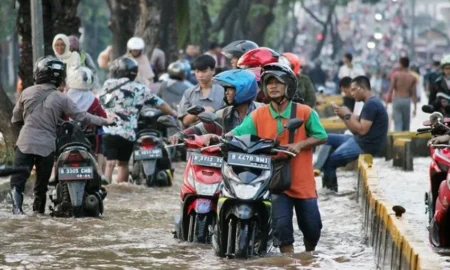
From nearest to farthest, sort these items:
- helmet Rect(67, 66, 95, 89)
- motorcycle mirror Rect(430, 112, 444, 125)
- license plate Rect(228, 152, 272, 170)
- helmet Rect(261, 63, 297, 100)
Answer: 1. license plate Rect(228, 152, 272, 170)
2. helmet Rect(261, 63, 297, 100)
3. motorcycle mirror Rect(430, 112, 444, 125)
4. helmet Rect(67, 66, 95, 89)

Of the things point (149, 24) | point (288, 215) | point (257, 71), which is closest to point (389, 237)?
point (288, 215)

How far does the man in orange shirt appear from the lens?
410 inches

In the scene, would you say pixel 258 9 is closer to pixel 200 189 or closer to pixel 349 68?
pixel 349 68

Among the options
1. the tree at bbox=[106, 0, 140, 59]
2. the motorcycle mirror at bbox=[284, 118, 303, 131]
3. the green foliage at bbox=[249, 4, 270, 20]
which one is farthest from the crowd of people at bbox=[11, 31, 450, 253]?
the green foliage at bbox=[249, 4, 270, 20]

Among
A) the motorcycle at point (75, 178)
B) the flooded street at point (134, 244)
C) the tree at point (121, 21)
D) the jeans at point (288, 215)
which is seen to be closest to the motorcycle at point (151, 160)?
the flooded street at point (134, 244)

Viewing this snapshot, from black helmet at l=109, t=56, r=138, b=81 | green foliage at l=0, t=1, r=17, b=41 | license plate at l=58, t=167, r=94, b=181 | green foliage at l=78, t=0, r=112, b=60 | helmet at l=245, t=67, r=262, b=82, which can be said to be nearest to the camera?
helmet at l=245, t=67, r=262, b=82

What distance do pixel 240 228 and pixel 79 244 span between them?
1.84 m

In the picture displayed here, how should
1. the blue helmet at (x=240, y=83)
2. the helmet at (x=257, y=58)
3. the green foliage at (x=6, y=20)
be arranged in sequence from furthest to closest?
the green foliage at (x=6, y=20)
the helmet at (x=257, y=58)
the blue helmet at (x=240, y=83)

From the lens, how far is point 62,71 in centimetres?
1325

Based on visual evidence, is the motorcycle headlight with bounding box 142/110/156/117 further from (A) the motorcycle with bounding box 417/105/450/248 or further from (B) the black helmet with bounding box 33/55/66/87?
(A) the motorcycle with bounding box 417/105/450/248

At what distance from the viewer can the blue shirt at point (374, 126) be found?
1598cm

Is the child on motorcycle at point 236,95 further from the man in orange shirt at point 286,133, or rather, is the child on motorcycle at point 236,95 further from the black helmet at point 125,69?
the black helmet at point 125,69

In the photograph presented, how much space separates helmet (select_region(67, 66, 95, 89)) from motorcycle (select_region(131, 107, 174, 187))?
64.1 inches

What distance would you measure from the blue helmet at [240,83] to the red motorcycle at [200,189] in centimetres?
44
